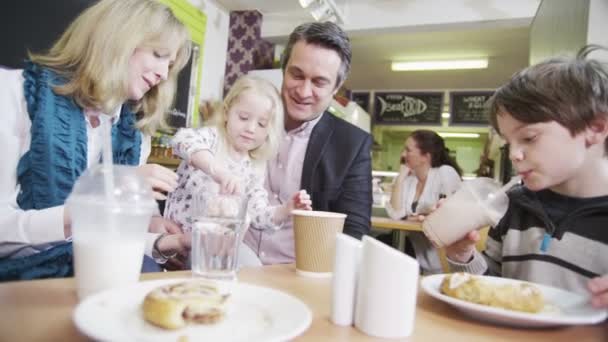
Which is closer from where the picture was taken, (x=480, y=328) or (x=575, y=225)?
(x=480, y=328)

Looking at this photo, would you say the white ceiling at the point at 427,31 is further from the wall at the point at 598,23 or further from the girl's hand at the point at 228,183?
the girl's hand at the point at 228,183

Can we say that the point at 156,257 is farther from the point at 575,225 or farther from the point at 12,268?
the point at 575,225

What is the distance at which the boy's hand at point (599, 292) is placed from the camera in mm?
677

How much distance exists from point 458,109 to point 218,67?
4754mm

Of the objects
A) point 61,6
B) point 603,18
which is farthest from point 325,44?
point 61,6

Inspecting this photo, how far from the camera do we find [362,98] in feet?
28.3

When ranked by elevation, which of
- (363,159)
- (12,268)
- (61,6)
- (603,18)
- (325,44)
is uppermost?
(61,6)

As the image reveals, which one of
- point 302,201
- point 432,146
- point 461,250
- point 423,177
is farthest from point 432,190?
point 302,201

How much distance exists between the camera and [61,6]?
10.8 feet

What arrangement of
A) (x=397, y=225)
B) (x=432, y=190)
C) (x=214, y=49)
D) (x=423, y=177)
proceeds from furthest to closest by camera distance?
1. (x=214, y=49)
2. (x=423, y=177)
3. (x=432, y=190)
4. (x=397, y=225)

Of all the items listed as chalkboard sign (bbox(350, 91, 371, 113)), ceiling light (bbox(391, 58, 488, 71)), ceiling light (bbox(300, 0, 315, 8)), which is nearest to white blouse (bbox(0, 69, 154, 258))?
ceiling light (bbox(300, 0, 315, 8))

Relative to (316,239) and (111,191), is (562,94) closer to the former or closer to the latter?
(316,239)

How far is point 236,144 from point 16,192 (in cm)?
79

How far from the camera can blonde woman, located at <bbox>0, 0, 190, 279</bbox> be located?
1.08 meters
